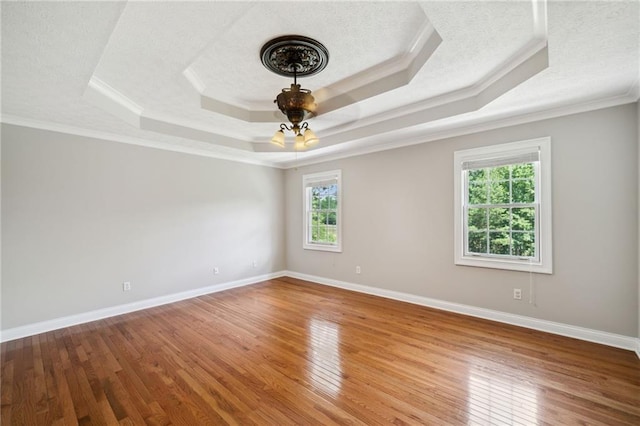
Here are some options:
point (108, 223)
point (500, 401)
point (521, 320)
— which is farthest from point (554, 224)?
point (108, 223)

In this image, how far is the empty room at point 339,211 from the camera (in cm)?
202

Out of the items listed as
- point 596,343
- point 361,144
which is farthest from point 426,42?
point 596,343

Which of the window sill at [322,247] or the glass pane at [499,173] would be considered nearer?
the glass pane at [499,173]

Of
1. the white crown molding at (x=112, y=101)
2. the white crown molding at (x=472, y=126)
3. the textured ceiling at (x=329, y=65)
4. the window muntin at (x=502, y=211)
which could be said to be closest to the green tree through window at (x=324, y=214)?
the white crown molding at (x=472, y=126)

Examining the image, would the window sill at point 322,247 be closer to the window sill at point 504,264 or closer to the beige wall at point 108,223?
the beige wall at point 108,223

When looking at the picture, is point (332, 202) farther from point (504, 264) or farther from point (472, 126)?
point (504, 264)

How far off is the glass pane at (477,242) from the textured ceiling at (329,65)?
1.46m

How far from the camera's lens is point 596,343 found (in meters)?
2.99

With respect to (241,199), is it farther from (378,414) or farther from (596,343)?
(596,343)

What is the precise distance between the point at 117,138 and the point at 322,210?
3.64 m

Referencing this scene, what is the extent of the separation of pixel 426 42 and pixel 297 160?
3.86 m

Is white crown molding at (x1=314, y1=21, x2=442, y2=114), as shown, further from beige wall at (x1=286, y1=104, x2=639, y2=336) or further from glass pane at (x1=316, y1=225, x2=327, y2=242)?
glass pane at (x1=316, y1=225, x2=327, y2=242)

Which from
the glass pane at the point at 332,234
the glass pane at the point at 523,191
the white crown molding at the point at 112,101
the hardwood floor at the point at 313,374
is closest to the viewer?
the hardwood floor at the point at 313,374

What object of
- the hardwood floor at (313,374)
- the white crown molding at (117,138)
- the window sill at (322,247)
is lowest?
the hardwood floor at (313,374)
